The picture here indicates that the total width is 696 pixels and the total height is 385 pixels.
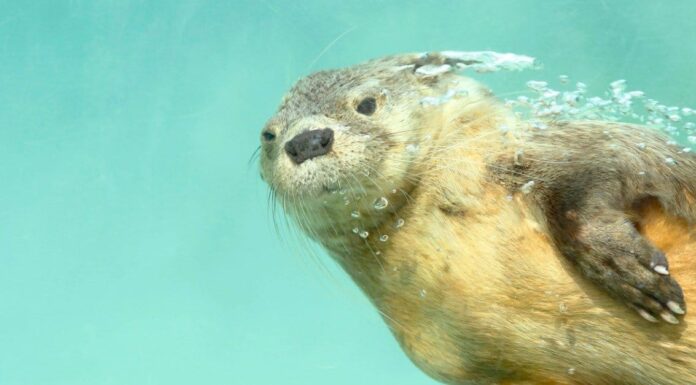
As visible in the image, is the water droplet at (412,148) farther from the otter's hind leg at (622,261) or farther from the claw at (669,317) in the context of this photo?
the claw at (669,317)

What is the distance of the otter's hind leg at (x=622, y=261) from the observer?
8.16 feet

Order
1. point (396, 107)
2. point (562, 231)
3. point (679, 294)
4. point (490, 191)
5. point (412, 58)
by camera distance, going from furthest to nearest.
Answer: point (412, 58)
point (396, 107)
point (490, 191)
point (562, 231)
point (679, 294)

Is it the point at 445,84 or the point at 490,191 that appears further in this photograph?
the point at 445,84

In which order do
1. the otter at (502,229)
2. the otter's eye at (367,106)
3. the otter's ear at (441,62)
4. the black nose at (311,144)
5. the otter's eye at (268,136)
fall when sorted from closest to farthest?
the otter at (502,229)
the black nose at (311,144)
the otter's eye at (367,106)
the otter's eye at (268,136)
the otter's ear at (441,62)

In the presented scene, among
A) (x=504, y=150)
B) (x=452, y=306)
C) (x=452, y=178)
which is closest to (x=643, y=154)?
(x=504, y=150)

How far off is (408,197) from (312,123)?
0.47 m

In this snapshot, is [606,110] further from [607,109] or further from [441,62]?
[441,62]

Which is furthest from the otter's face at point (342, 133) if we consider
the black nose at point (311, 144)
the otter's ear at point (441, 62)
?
the otter's ear at point (441, 62)

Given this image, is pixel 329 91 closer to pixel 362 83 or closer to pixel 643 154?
pixel 362 83

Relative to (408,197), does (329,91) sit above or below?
above

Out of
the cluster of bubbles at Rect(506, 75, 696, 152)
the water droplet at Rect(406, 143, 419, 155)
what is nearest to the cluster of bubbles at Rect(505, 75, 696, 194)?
the cluster of bubbles at Rect(506, 75, 696, 152)

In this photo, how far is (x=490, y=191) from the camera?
284cm

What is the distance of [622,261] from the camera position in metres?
2.51

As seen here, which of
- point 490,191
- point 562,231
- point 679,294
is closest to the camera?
point 679,294
